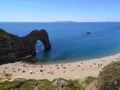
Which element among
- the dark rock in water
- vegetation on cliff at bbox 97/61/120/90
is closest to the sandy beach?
the dark rock in water

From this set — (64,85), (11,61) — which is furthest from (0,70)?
(64,85)

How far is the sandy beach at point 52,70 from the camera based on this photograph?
51.5m

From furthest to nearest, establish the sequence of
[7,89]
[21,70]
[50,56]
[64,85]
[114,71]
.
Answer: [50,56]
[21,70]
[7,89]
[64,85]
[114,71]

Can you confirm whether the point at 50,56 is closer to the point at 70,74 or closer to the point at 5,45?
the point at 5,45

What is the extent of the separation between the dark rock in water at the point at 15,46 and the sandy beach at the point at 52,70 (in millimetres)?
4988

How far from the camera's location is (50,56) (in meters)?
77.4

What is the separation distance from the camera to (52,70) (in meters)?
57.2

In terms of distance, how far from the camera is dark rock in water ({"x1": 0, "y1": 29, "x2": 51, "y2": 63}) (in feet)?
222

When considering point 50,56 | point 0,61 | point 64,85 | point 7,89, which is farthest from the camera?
point 50,56

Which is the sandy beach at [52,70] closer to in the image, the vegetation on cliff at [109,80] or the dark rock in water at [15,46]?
the dark rock in water at [15,46]

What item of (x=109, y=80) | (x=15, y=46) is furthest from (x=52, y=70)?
(x=109, y=80)

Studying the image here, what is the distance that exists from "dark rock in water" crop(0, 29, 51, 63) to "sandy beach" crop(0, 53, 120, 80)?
4.99m

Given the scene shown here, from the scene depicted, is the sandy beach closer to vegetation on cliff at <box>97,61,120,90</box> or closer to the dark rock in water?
the dark rock in water

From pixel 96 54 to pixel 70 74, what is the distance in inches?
1086
